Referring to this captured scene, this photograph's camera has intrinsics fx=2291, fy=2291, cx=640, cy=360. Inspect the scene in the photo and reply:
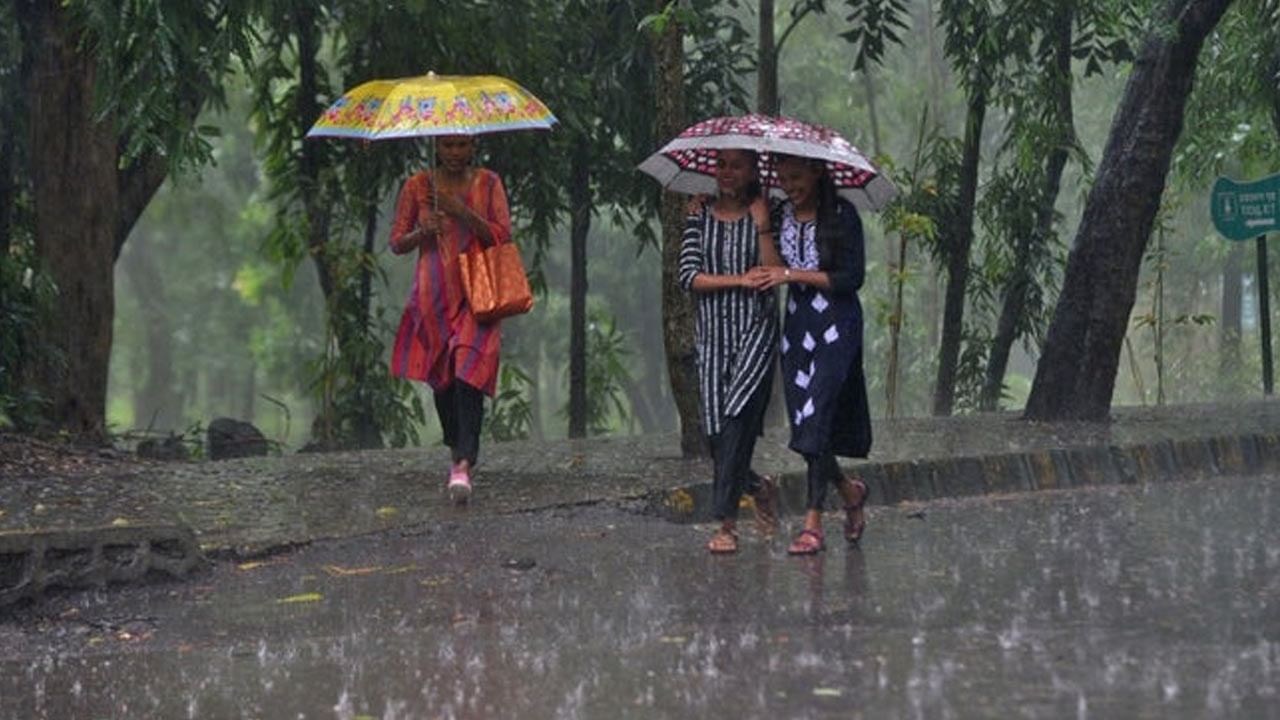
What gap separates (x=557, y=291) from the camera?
4609 cm

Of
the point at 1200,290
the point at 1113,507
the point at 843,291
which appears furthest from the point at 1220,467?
the point at 1200,290

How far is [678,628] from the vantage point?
25.0 feet

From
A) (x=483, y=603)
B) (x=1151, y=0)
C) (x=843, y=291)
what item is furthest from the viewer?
(x=1151, y=0)

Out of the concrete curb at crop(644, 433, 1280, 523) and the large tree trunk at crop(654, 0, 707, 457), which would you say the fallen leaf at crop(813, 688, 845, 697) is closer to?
the concrete curb at crop(644, 433, 1280, 523)

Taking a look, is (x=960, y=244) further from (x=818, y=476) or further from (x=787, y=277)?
(x=787, y=277)

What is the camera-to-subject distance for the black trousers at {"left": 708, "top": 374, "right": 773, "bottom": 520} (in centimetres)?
961

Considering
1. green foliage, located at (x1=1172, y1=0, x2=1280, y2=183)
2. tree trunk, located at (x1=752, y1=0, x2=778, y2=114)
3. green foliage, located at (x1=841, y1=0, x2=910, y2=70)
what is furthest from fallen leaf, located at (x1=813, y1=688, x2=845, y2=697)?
green foliage, located at (x1=1172, y1=0, x2=1280, y2=183)

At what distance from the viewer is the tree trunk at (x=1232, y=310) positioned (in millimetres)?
38562

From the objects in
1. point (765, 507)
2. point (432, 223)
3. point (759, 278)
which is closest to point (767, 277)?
point (759, 278)

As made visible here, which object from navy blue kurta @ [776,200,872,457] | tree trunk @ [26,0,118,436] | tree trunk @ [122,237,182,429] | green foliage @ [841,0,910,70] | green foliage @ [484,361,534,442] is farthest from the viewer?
tree trunk @ [122,237,182,429]

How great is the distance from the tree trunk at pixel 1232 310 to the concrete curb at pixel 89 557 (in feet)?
101

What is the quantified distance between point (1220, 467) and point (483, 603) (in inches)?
288

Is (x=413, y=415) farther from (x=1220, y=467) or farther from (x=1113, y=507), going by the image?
(x=1113, y=507)

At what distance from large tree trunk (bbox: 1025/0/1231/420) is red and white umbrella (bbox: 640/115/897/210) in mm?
5235
